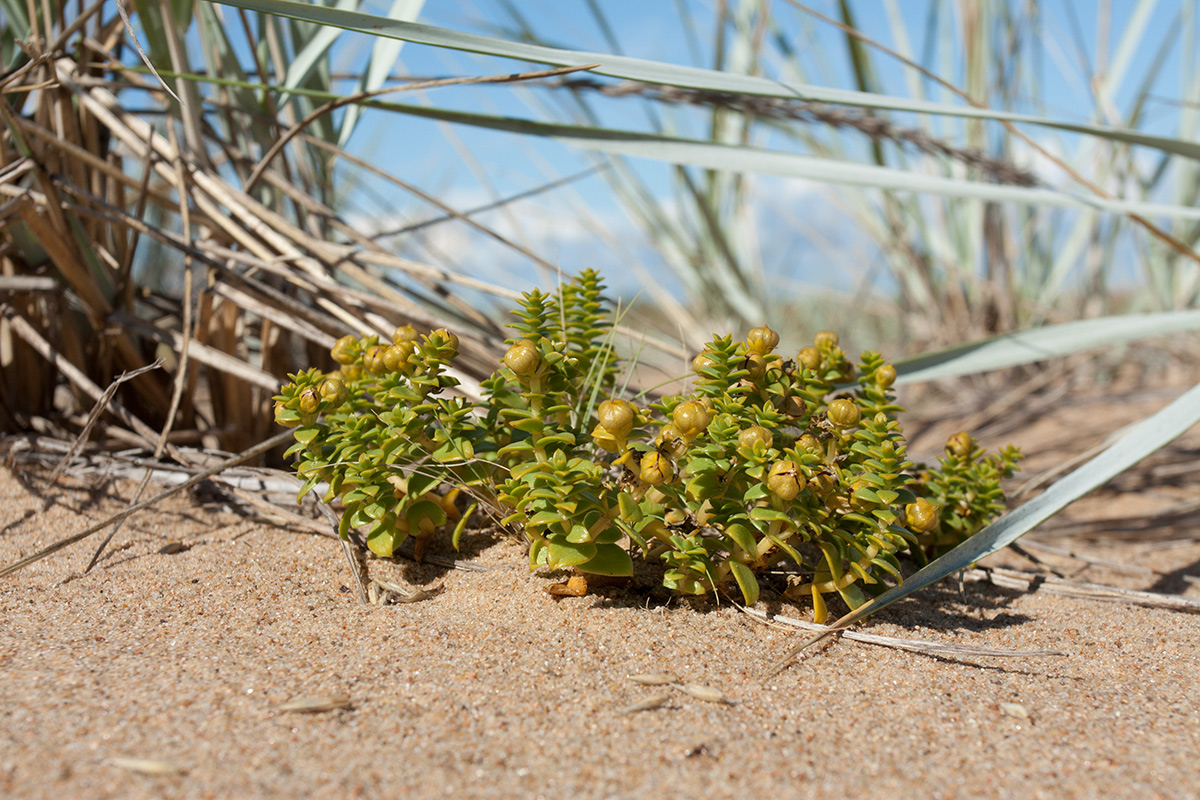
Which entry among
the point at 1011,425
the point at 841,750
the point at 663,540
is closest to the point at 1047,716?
the point at 841,750

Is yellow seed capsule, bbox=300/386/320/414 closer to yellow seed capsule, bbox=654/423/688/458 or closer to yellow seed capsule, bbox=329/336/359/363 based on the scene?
yellow seed capsule, bbox=329/336/359/363

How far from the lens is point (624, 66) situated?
48.5 inches

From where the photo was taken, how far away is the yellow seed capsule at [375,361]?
1.08m

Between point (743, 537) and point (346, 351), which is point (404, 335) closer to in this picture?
point (346, 351)

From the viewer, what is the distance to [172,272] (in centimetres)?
314

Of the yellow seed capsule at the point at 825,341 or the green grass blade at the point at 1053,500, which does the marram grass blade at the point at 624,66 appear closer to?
the yellow seed capsule at the point at 825,341

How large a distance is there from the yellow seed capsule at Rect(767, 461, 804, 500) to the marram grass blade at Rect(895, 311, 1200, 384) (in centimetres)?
70

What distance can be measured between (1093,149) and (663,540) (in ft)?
9.04

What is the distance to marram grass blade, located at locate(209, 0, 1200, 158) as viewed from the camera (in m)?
1.06

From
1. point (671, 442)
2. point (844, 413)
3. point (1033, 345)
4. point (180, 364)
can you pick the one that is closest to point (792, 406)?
point (844, 413)

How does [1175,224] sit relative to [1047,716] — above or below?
above

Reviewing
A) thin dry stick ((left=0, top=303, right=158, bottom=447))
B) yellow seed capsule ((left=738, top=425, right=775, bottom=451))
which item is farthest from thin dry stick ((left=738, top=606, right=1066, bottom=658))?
thin dry stick ((left=0, top=303, right=158, bottom=447))

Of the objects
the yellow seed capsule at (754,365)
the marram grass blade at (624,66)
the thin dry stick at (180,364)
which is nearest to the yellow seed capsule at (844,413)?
the yellow seed capsule at (754,365)

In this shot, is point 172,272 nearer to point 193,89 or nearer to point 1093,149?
point 193,89
